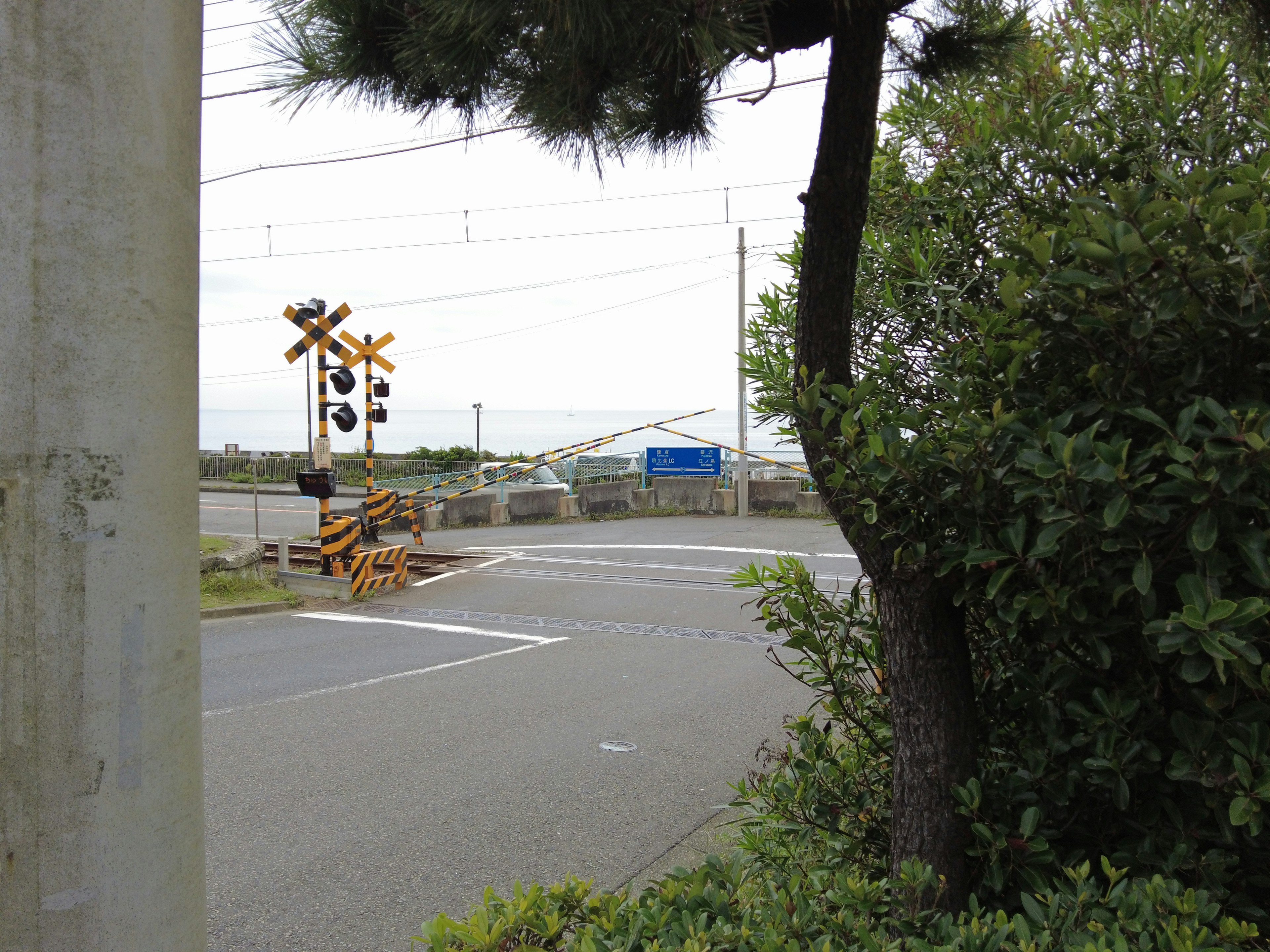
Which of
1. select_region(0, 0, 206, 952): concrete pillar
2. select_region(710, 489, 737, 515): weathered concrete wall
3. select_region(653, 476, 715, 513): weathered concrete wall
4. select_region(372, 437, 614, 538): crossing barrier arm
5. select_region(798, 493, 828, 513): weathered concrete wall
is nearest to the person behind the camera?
select_region(0, 0, 206, 952): concrete pillar

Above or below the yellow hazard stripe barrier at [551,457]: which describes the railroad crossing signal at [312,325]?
above

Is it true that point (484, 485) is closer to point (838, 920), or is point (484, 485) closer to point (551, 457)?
point (551, 457)

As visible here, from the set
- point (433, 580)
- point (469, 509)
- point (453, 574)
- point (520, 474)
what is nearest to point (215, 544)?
point (433, 580)

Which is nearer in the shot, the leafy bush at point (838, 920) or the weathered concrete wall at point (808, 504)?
the leafy bush at point (838, 920)

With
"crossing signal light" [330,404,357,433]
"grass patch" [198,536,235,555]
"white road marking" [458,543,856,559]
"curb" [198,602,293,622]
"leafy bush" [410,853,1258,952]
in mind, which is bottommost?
"curb" [198,602,293,622]

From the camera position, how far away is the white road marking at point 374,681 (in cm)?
727

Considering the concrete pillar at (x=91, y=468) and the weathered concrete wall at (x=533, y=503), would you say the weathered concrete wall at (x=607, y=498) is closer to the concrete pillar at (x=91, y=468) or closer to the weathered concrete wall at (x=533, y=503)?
the weathered concrete wall at (x=533, y=503)

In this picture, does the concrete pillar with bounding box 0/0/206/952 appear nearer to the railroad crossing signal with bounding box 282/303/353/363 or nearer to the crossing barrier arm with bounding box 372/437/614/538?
the railroad crossing signal with bounding box 282/303/353/363

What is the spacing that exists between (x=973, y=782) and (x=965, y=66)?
7.50 feet

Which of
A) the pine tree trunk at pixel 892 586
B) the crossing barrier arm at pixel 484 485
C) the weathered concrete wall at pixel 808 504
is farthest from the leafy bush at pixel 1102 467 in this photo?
the weathered concrete wall at pixel 808 504

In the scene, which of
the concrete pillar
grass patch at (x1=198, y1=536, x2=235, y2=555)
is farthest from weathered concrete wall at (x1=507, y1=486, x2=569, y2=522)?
the concrete pillar

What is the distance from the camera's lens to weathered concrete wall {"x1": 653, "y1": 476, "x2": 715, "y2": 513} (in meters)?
23.9

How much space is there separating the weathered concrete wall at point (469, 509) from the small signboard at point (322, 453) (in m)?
8.00

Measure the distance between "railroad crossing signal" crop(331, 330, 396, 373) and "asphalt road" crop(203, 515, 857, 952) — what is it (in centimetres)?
440
